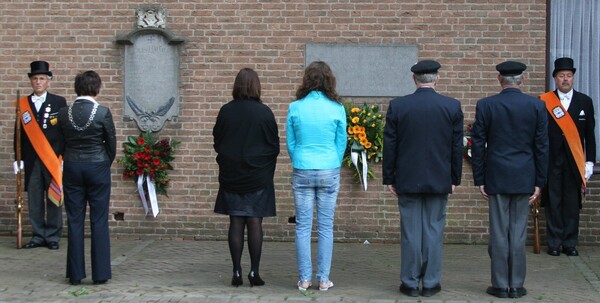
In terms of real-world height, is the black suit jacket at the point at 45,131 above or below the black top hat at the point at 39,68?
below

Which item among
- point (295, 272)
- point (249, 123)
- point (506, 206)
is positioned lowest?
point (295, 272)

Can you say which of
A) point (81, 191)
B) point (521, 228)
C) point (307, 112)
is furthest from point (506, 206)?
point (81, 191)

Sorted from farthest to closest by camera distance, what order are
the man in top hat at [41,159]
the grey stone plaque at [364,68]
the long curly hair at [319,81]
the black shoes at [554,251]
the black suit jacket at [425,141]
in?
the grey stone plaque at [364,68] < the man in top hat at [41,159] < the black shoes at [554,251] < the long curly hair at [319,81] < the black suit jacket at [425,141]

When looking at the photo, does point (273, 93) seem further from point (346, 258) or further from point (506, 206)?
point (506, 206)

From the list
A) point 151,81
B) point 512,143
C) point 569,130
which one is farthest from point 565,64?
point 151,81

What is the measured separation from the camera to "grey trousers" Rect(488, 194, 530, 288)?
26.1 ft

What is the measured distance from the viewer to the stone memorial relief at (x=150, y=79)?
1101 cm

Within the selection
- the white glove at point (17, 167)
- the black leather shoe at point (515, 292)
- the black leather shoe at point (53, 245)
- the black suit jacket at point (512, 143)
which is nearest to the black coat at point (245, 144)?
the black suit jacket at point (512, 143)

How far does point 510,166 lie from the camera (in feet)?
25.9

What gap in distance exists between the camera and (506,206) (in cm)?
799

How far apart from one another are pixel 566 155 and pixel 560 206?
54cm

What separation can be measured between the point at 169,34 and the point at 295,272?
326cm

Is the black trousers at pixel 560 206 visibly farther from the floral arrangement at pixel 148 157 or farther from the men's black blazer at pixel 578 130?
the floral arrangement at pixel 148 157

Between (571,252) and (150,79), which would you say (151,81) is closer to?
(150,79)
